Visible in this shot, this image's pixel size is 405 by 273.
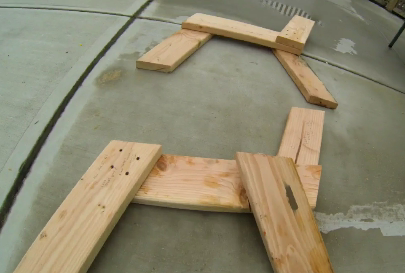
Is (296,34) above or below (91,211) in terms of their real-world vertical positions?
above

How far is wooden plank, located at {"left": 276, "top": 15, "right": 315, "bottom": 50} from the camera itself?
2.17 metres

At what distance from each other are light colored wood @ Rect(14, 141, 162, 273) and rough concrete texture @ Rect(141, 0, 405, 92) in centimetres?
144

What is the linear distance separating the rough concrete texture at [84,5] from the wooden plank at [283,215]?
1652 millimetres

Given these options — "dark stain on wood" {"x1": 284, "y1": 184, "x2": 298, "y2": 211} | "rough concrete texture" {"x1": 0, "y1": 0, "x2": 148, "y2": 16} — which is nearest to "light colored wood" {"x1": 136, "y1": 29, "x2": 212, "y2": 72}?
"rough concrete texture" {"x1": 0, "y1": 0, "x2": 148, "y2": 16}

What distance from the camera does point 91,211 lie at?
1.15m

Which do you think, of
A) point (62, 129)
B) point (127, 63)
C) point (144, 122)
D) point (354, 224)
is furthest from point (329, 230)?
point (127, 63)

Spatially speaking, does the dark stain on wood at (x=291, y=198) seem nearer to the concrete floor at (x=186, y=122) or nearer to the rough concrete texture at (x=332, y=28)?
the concrete floor at (x=186, y=122)

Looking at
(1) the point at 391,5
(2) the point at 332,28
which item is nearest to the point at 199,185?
(2) the point at 332,28

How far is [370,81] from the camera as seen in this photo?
86.2 inches

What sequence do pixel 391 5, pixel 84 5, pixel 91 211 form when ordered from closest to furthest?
pixel 91 211, pixel 84 5, pixel 391 5

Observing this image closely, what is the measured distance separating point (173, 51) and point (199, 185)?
1.02 m

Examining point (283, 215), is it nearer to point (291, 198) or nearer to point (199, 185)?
point (291, 198)

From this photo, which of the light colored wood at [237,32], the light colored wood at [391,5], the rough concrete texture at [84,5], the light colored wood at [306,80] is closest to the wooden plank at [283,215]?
the light colored wood at [306,80]

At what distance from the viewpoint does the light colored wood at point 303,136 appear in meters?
1.53
